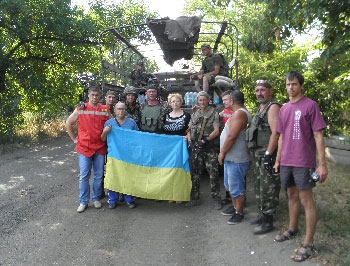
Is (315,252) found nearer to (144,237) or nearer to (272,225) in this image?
(272,225)

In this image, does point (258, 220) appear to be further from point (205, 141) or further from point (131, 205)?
point (131, 205)

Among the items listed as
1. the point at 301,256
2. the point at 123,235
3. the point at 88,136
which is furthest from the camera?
the point at 88,136

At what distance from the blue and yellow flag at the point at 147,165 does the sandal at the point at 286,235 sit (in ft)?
5.34

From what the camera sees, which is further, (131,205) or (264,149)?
(131,205)

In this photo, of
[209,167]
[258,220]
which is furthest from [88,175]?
[258,220]

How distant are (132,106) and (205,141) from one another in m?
1.57

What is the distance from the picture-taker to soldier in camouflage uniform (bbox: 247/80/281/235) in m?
4.05

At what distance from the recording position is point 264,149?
421 centimetres

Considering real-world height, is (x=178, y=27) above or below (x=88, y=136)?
above

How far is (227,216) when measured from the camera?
4.93 metres

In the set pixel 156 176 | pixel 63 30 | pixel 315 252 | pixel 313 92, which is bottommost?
pixel 315 252

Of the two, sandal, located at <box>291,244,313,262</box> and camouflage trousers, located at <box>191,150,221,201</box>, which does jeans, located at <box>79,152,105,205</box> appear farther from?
sandal, located at <box>291,244,313,262</box>

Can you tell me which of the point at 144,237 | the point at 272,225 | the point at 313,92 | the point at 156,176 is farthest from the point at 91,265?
the point at 313,92

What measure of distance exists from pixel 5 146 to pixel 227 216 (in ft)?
27.3
